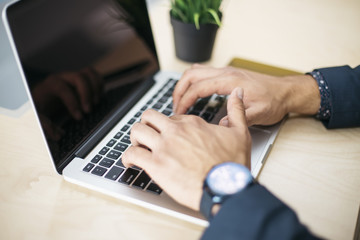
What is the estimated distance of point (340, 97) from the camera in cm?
74

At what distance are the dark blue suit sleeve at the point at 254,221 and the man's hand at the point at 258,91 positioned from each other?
255 mm

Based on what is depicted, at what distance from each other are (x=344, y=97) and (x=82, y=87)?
1.94ft

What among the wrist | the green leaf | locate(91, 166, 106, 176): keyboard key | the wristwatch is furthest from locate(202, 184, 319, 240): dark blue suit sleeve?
the green leaf

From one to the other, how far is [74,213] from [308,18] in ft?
3.88

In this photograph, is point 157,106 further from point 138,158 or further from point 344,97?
point 344,97

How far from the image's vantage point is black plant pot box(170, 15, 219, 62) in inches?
35.8

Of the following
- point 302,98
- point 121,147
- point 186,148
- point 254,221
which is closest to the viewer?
point 254,221

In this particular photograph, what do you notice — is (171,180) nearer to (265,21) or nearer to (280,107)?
(280,107)

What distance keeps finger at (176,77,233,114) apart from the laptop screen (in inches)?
5.7

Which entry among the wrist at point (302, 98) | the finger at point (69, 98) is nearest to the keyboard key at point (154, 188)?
the finger at point (69, 98)

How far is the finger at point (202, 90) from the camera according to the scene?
732mm

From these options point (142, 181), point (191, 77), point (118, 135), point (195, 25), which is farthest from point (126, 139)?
point (195, 25)

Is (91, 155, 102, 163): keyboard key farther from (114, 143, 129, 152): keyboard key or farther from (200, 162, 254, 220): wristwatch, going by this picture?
(200, 162, 254, 220): wristwatch

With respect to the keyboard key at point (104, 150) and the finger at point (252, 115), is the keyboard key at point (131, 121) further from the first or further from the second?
the finger at point (252, 115)
